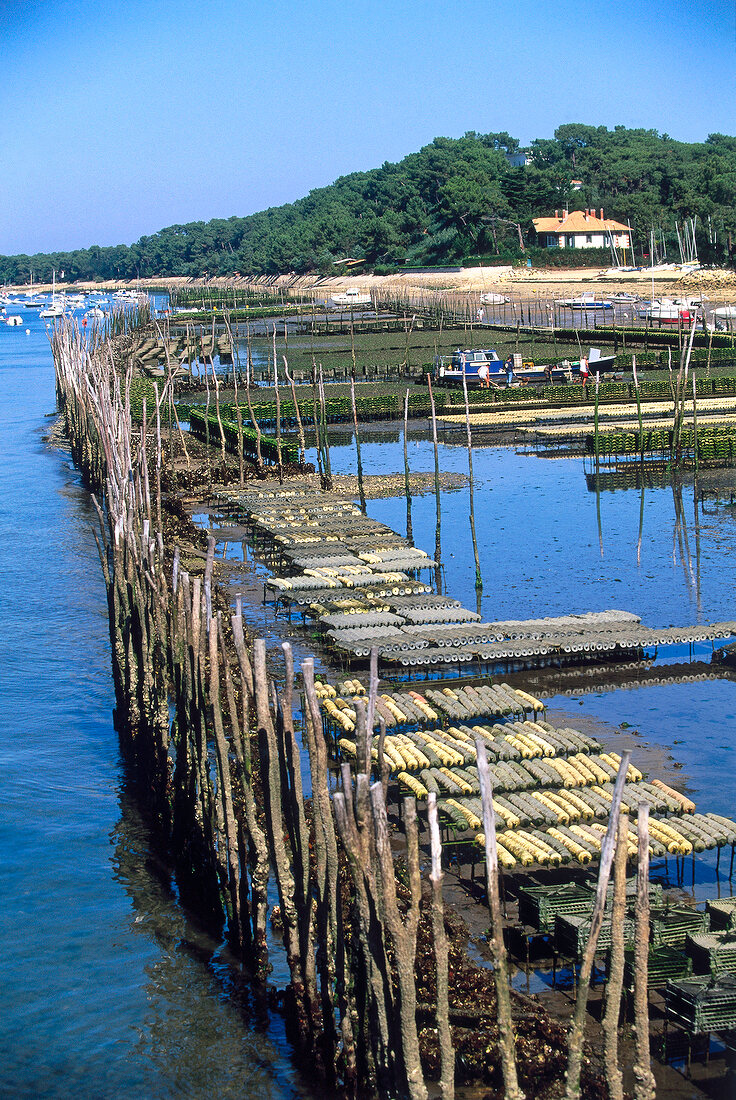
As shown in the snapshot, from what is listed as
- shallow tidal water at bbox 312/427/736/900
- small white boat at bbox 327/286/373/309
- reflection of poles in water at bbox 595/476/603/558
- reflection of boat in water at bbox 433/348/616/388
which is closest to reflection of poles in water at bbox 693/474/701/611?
shallow tidal water at bbox 312/427/736/900

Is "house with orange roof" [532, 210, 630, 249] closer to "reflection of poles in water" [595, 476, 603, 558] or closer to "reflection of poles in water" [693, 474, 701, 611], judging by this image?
"reflection of poles in water" [595, 476, 603, 558]

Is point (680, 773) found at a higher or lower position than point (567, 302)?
lower

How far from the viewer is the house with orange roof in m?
138

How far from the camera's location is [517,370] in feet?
244

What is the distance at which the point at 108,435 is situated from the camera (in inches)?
1207

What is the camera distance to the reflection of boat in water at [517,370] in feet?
240

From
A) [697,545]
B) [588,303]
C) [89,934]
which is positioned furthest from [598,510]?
[588,303]

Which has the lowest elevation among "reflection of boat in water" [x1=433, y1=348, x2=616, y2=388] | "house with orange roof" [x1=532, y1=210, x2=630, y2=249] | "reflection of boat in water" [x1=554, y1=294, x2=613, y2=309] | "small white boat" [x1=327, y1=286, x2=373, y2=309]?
"reflection of boat in water" [x1=433, y1=348, x2=616, y2=388]

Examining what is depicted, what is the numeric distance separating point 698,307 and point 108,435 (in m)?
78.7

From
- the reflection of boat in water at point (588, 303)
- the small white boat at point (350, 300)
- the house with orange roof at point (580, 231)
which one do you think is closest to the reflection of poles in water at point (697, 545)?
the reflection of boat in water at point (588, 303)

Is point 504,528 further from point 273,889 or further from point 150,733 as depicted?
point 273,889

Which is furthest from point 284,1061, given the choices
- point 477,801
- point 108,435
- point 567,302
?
point 567,302

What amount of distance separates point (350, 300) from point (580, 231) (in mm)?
28810

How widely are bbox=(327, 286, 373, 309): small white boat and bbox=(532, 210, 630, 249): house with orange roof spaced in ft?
74.9
